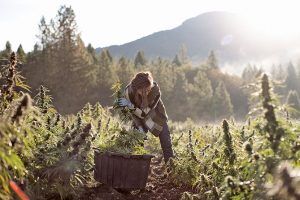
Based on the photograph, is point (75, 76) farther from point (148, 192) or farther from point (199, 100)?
point (148, 192)

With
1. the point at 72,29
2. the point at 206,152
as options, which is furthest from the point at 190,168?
the point at 72,29

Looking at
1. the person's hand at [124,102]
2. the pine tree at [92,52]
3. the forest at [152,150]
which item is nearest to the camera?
the forest at [152,150]

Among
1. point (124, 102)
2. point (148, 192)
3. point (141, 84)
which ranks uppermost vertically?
point (141, 84)

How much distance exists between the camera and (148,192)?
5977 mm

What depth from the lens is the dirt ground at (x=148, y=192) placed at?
537 cm

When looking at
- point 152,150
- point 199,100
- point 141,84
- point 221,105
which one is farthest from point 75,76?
point 141,84

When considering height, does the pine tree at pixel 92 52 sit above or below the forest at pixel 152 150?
above

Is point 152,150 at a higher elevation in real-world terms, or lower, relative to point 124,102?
lower

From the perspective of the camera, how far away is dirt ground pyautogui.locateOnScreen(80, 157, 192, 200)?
5.37 metres

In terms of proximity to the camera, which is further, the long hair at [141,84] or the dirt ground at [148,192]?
the long hair at [141,84]

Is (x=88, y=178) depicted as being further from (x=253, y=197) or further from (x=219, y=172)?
(x=253, y=197)

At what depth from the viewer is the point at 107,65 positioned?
48594mm

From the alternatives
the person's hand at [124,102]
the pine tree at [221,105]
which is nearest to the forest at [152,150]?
the person's hand at [124,102]

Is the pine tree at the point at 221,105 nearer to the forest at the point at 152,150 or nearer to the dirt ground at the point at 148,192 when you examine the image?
the forest at the point at 152,150
